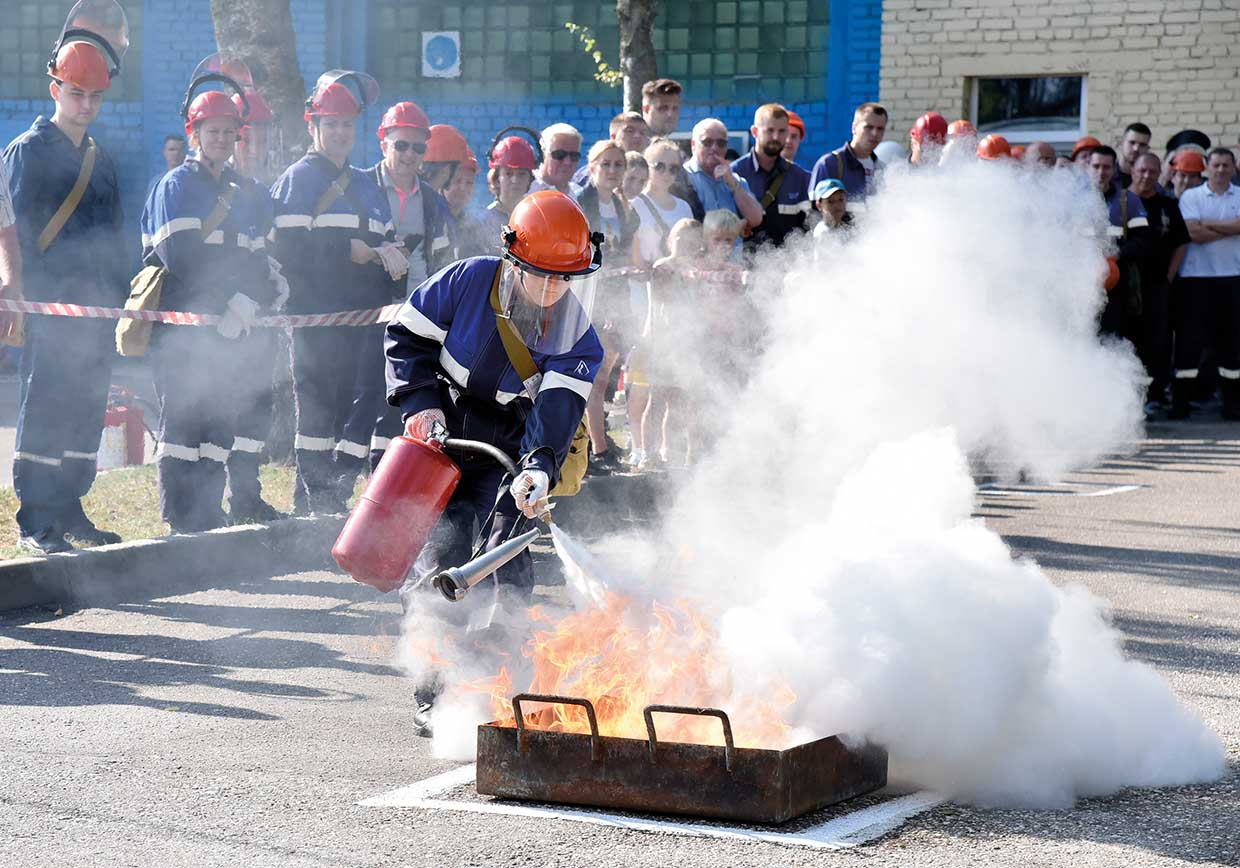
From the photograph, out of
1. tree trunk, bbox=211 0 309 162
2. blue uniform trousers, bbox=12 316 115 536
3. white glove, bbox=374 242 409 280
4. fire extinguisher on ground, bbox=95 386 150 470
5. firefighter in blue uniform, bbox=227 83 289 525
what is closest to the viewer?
blue uniform trousers, bbox=12 316 115 536

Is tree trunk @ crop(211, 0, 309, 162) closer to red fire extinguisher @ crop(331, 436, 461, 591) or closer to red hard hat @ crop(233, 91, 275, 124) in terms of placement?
red hard hat @ crop(233, 91, 275, 124)

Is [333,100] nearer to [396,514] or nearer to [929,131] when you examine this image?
[396,514]

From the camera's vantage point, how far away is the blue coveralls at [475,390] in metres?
5.54

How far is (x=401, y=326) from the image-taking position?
5680mm

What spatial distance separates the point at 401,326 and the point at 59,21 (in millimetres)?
18292

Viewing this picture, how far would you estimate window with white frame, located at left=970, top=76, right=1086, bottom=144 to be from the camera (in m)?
19.2

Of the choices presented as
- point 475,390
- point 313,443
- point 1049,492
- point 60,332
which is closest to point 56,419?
point 60,332

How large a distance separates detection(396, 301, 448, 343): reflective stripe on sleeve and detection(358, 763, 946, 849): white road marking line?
4.69 ft

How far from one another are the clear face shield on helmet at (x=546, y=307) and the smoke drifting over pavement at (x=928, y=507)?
2.71ft

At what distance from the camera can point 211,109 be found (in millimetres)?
8609

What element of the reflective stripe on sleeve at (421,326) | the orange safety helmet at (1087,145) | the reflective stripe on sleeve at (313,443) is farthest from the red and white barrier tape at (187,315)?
the orange safety helmet at (1087,145)

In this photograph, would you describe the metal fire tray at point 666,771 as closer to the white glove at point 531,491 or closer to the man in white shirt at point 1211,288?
the white glove at point 531,491

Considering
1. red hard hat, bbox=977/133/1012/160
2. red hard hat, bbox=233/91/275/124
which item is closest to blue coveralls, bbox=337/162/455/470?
red hard hat, bbox=233/91/275/124

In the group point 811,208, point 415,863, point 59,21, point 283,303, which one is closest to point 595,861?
point 415,863
